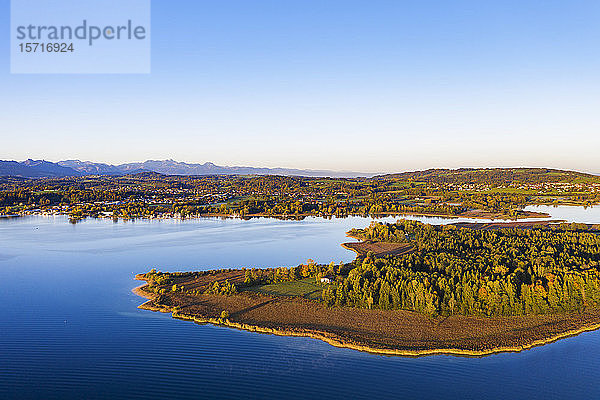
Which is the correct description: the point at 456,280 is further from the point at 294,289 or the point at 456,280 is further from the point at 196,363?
the point at 196,363

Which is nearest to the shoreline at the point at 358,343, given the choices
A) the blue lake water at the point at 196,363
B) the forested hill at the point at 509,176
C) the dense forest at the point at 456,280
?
the blue lake water at the point at 196,363

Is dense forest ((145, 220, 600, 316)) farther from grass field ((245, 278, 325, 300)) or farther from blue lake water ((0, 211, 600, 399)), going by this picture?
blue lake water ((0, 211, 600, 399))

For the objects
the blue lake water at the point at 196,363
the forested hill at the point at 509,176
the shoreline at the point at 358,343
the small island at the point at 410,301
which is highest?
the forested hill at the point at 509,176

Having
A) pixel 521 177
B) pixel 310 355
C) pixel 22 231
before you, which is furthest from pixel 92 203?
pixel 521 177

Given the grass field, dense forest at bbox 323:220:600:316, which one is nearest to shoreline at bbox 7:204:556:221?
dense forest at bbox 323:220:600:316

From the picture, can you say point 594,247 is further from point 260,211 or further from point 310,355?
point 260,211

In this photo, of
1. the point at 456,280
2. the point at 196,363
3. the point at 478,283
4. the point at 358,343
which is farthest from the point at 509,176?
the point at 196,363

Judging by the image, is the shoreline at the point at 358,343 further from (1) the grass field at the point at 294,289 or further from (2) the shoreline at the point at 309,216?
(2) the shoreline at the point at 309,216
